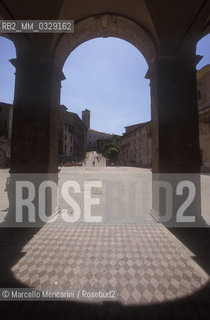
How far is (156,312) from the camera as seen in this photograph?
6.39 feet

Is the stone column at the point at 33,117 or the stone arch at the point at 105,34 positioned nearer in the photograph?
the stone column at the point at 33,117

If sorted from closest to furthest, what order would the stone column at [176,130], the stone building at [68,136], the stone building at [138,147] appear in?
the stone column at [176,130] < the stone building at [138,147] < the stone building at [68,136]

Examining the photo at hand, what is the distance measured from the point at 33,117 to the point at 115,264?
4.82 meters

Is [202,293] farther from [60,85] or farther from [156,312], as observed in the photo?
[60,85]

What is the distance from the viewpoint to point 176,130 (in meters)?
4.93

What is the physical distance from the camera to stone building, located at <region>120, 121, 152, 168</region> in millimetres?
37031

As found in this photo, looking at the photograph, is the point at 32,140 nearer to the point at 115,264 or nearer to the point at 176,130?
the point at 115,264

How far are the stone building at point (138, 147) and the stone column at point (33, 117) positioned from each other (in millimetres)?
32954

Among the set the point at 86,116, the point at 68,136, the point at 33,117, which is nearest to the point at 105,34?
the point at 33,117

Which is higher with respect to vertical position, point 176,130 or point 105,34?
point 105,34

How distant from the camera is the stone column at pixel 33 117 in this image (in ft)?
16.1

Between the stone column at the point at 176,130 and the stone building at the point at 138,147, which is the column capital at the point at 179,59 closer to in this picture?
the stone column at the point at 176,130

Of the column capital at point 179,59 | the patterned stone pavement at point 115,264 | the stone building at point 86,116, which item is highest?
the stone building at point 86,116

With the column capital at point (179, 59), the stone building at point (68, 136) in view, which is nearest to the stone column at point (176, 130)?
the column capital at point (179, 59)
